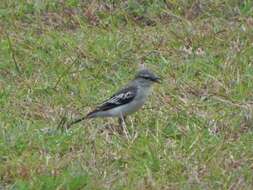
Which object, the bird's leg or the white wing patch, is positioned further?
the white wing patch

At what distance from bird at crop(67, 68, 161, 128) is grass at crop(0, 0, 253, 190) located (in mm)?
138

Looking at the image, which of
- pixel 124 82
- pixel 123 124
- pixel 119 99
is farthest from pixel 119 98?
→ pixel 124 82

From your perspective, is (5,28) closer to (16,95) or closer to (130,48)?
(130,48)

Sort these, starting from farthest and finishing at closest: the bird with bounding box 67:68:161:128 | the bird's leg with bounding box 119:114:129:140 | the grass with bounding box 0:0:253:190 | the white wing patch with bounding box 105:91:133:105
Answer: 1. the white wing patch with bounding box 105:91:133:105
2. the bird with bounding box 67:68:161:128
3. the bird's leg with bounding box 119:114:129:140
4. the grass with bounding box 0:0:253:190

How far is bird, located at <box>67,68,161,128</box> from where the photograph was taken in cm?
960

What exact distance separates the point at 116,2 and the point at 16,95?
145 inches

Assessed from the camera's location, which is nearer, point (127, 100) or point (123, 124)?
point (123, 124)

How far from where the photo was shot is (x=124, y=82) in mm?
11125

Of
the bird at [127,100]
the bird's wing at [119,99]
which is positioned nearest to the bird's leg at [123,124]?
the bird at [127,100]

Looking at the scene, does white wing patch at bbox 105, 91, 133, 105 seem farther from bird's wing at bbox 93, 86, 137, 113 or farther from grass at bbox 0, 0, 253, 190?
grass at bbox 0, 0, 253, 190

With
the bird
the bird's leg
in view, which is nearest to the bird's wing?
the bird

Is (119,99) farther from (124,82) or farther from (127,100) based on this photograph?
(124,82)

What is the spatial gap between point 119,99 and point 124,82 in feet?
4.35

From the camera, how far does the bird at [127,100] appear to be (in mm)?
9602
